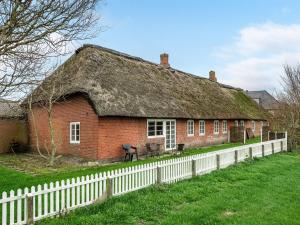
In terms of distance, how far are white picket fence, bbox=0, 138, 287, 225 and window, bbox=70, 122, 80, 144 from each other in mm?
7219

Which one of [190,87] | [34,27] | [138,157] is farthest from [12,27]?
[190,87]

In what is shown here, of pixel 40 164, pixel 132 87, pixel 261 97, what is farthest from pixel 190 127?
pixel 261 97

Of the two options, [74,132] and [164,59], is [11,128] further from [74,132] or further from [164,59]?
[164,59]

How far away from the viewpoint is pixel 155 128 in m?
20.2

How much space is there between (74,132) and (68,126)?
594 millimetres

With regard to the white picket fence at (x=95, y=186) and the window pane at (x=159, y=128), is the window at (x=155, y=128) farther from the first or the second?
the white picket fence at (x=95, y=186)

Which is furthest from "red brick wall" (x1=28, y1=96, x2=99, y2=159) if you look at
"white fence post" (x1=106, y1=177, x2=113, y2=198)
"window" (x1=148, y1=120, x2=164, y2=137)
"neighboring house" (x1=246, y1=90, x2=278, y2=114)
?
"neighboring house" (x1=246, y1=90, x2=278, y2=114)

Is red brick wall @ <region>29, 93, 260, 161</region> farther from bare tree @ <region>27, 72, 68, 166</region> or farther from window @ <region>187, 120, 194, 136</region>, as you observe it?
window @ <region>187, 120, 194, 136</region>

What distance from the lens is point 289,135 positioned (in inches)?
886

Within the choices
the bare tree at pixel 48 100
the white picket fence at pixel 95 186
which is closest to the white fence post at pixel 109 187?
the white picket fence at pixel 95 186

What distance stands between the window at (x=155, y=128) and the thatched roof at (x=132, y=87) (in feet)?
2.47

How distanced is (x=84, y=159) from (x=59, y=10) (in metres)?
11.0

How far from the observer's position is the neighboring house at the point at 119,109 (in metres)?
16.9

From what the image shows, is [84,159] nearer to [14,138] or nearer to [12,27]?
[14,138]
